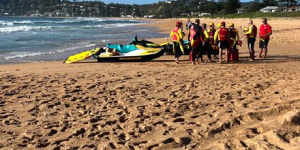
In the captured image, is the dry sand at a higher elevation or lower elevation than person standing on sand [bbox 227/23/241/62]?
lower

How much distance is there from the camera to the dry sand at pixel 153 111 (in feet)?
12.4

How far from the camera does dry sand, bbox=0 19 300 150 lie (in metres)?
3.79

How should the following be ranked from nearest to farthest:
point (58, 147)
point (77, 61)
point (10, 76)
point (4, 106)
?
point (58, 147)
point (4, 106)
point (10, 76)
point (77, 61)

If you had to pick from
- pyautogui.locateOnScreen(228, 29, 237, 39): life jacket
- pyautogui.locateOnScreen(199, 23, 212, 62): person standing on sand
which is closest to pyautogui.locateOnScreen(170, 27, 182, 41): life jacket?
pyautogui.locateOnScreen(199, 23, 212, 62): person standing on sand

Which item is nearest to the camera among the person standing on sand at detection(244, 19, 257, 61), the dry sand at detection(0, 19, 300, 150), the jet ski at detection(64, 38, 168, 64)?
the dry sand at detection(0, 19, 300, 150)

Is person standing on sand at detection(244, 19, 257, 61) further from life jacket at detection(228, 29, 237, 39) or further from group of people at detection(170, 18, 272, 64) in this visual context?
life jacket at detection(228, 29, 237, 39)

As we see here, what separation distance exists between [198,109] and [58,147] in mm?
2406

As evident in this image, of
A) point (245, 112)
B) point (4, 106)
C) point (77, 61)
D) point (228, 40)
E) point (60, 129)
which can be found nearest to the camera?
point (60, 129)

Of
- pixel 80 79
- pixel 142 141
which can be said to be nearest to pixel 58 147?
pixel 142 141

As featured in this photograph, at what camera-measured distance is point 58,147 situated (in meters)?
3.72

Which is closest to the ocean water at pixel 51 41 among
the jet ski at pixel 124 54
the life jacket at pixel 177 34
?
the jet ski at pixel 124 54

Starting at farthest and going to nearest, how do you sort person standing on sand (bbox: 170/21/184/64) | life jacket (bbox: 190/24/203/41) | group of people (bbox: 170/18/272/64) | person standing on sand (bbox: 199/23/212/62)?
person standing on sand (bbox: 199/23/212/62)
person standing on sand (bbox: 170/21/184/64)
group of people (bbox: 170/18/272/64)
life jacket (bbox: 190/24/203/41)

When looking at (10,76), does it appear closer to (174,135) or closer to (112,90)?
(112,90)

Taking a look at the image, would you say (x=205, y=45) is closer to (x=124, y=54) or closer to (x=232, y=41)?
(x=232, y=41)
